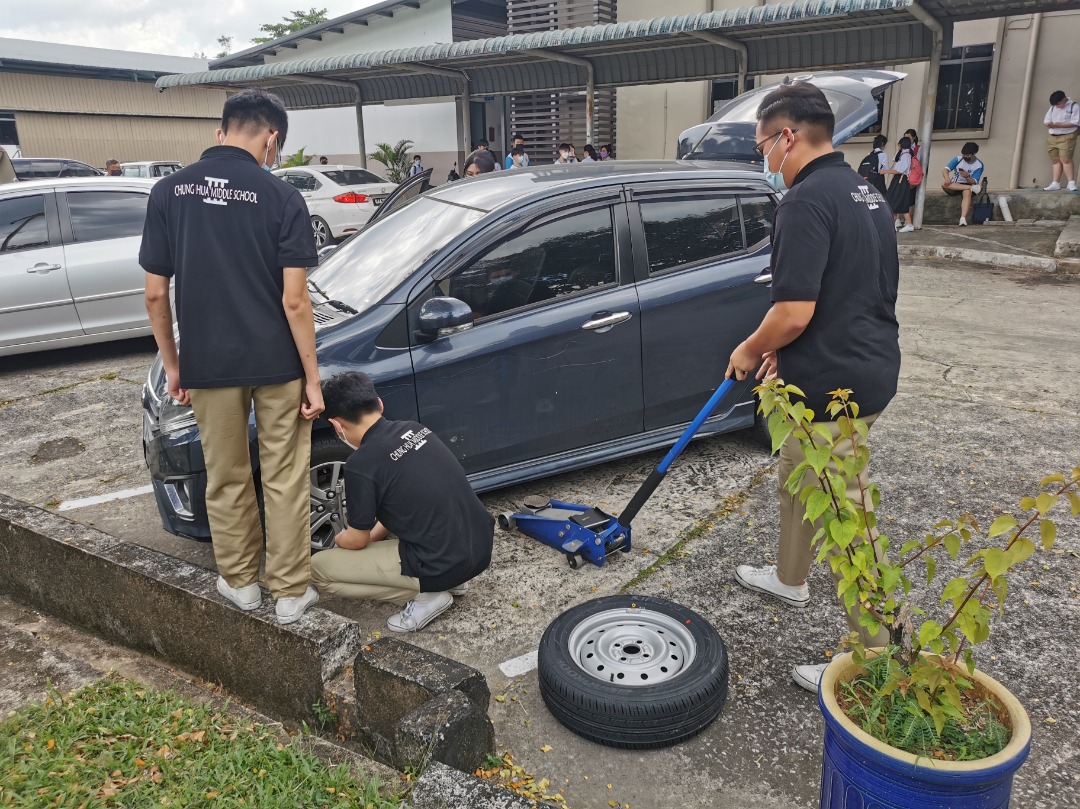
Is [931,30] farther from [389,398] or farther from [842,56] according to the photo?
[389,398]

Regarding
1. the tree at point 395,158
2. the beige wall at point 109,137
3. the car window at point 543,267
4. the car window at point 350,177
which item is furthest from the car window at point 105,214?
the beige wall at point 109,137

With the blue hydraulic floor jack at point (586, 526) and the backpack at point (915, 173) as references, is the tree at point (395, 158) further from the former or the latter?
the blue hydraulic floor jack at point (586, 526)

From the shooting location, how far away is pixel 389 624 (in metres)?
3.29

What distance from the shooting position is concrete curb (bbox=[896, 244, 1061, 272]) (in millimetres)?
10688

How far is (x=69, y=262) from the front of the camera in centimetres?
689

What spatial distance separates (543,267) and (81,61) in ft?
110

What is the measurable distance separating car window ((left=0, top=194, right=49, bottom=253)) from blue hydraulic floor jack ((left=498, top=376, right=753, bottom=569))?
17.8 ft

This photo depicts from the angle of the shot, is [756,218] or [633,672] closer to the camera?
[633,672]

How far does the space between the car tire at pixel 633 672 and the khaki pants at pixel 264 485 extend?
1.02 m

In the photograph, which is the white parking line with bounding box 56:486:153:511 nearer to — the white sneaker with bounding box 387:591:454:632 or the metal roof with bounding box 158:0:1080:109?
the white sneaker with bounding box 387:591:454:632

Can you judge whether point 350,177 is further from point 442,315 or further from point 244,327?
point 244,327

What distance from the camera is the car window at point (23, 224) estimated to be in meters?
6.71

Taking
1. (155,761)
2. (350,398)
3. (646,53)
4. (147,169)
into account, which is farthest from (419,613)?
(147,169)

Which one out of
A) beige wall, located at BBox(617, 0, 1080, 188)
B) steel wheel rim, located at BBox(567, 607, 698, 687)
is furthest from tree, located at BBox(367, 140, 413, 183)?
steel wheel rim, located at BBox(567, 607, 698, 687)
